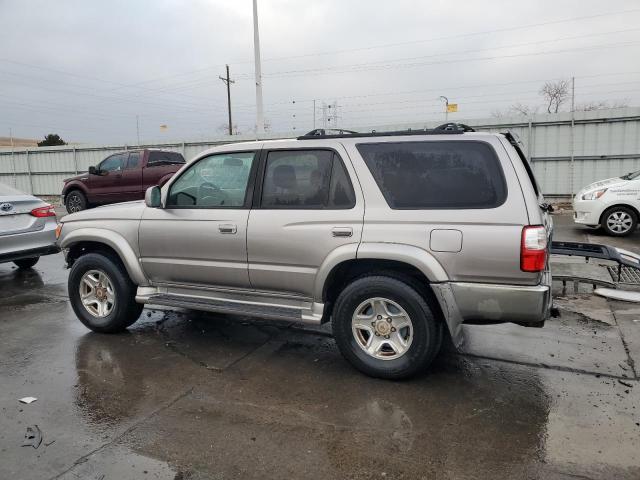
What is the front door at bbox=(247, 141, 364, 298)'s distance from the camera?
3.87 meters

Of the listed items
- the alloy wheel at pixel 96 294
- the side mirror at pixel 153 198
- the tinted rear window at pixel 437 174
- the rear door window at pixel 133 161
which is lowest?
the alloy wheel at pixel 96 294

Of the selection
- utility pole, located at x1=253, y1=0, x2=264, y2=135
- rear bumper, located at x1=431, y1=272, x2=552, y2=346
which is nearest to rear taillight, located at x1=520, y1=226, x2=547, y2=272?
rear bumper, located at x1=431, y1=272, x2=552, y2=346

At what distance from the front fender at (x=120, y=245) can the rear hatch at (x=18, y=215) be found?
9.01 ft

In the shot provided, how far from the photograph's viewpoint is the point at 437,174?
3689mm

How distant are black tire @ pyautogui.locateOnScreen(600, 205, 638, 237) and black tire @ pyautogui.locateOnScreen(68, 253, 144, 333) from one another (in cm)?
875

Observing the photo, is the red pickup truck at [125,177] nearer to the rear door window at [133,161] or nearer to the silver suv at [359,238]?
the rear door window at [133,161]

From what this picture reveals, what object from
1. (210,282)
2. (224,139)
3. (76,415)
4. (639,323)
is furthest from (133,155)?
(639,323)

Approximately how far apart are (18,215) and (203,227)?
4265mm

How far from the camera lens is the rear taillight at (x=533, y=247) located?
3.32 metres

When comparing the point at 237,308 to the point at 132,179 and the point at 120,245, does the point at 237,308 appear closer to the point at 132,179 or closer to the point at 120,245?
the point at 120,245

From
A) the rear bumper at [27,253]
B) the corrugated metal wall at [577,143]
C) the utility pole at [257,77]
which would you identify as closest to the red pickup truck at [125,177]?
the rear bumper at [27,253]

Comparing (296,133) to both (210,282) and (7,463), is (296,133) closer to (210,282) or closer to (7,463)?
(210,282)

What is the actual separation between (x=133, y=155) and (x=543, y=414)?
510 inches

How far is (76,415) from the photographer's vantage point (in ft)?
11.3
